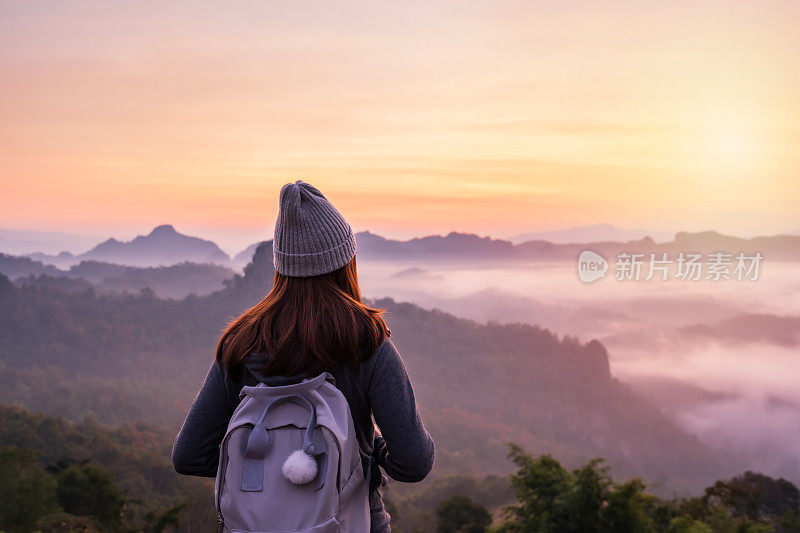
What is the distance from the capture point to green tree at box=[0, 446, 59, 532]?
20578 mm

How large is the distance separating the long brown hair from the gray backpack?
0.24ft

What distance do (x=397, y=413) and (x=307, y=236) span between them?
2.09 feet

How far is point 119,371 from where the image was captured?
88.2m

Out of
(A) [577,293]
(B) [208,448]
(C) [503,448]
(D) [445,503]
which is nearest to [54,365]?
(C) [503,448]

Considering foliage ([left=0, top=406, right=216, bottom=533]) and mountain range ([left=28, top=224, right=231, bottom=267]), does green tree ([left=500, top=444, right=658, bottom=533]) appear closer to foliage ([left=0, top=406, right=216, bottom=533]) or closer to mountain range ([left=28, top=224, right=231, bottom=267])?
foliage ([left=0, top=406, right=216, bottom=533])

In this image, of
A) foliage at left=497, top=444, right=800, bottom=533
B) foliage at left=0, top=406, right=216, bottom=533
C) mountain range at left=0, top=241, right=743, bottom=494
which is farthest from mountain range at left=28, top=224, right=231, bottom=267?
foliage at left=497, top=444, right=800, bottom=533

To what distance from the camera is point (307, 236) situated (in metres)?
1.95

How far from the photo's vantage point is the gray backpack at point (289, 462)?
5.78 feet

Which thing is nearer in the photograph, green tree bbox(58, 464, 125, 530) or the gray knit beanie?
the gray knit beanie

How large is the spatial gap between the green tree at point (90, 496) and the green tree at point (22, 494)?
58 cm

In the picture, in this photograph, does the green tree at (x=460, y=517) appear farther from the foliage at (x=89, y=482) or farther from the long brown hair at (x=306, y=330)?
the long brown hair at (x=306, y=330)

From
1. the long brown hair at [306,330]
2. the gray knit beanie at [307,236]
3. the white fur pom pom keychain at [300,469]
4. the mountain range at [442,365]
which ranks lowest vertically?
the mountain range at [442,365]

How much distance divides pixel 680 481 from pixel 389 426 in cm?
9569

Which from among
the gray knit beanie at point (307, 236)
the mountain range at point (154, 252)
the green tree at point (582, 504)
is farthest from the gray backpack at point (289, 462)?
the mountain range at point (154, 252)
